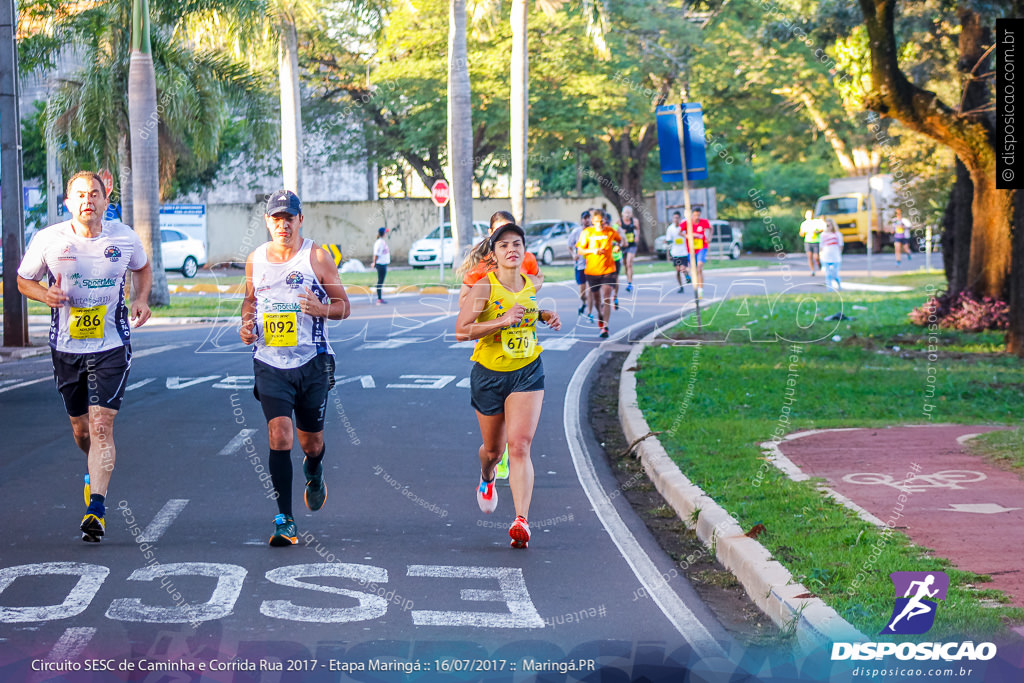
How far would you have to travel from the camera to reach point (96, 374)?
735 centimetres

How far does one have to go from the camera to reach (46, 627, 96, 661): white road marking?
504 centimetres

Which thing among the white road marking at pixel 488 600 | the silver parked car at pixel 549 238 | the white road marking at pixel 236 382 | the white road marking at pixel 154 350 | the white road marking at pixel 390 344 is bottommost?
the white road marking at pixel 488 600

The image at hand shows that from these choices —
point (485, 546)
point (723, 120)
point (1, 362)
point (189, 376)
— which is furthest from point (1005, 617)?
point (723, 120)

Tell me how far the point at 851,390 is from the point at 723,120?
41.0 meters

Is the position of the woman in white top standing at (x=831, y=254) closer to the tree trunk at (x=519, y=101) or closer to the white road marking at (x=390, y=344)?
the tree trunk at (x=519, y=101)

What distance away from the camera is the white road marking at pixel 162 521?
7137 mm

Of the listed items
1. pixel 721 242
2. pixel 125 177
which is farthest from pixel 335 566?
pixel 721 242

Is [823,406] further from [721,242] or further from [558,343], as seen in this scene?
[721,242]

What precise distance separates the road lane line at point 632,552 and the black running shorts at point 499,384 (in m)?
1.04

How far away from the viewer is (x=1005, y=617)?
5.39m

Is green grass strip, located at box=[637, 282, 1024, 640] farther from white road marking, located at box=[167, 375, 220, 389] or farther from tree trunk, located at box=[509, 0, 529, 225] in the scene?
tree trunk, located at box=[509, 0, 529, 225]

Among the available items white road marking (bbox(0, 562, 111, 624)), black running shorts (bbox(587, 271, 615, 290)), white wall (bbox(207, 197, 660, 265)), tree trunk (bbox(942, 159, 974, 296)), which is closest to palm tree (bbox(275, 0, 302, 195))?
black running shorts (bbox(587, 271, 615, 290))

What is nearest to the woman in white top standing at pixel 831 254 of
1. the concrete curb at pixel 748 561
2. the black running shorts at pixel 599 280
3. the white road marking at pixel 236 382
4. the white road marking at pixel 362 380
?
the black running shorts at pixel 599 280

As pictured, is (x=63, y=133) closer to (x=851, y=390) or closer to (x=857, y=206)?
(x=851, y=390)
